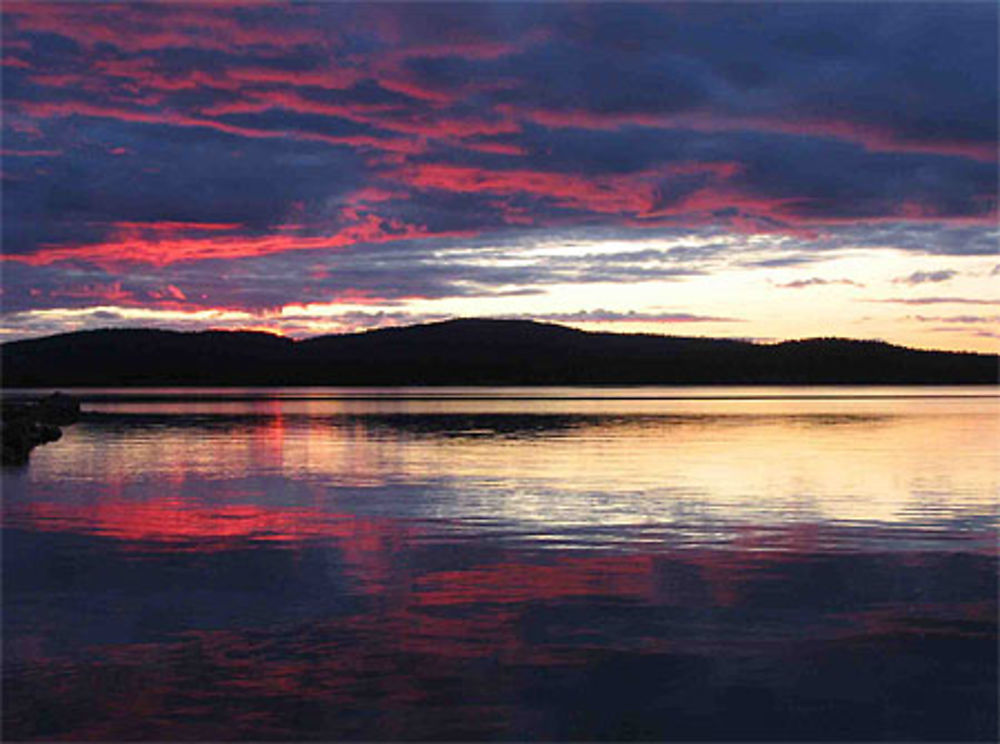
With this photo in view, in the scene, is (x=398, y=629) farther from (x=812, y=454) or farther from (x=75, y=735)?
(x=812, y=454)

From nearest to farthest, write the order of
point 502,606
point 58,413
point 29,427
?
point 502,606 < point 29,427 < point 58,413

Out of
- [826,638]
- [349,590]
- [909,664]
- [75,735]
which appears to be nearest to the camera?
[75,735]

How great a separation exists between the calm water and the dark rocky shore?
32.4 ft

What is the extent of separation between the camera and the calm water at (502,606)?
39.8 feet

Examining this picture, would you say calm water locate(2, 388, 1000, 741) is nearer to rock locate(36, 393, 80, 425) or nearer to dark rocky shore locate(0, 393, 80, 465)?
dark rocky shore locate(0, 393, 80, 465)

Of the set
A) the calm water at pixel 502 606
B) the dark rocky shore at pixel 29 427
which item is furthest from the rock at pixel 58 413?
the calm water at pixel 502 606

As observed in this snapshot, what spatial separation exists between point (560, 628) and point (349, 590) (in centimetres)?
428

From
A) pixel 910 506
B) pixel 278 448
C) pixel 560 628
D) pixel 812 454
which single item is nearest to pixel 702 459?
pixel 812 454

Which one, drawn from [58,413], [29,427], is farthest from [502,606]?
[58,413]

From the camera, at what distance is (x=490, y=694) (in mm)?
12695

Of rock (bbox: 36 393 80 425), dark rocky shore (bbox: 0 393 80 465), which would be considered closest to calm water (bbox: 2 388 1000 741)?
dark rocky shore (bbox: 0 393 80 465)

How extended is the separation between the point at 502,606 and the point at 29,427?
151ft

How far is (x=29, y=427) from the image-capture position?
56.8 m

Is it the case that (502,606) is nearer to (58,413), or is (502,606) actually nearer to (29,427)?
(29,427)
